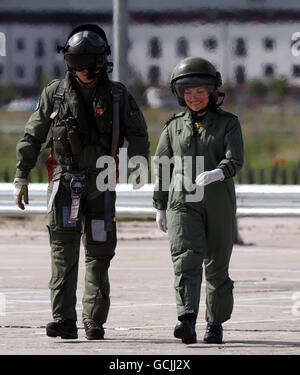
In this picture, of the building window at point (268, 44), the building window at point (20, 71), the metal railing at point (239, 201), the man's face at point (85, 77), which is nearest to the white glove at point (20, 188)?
the man's face at point (85, 77)

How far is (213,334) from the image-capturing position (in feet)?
29.7

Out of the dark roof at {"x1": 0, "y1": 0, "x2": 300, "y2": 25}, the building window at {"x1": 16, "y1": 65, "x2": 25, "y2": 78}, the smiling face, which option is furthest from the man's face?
the building window at {"x1": 16, "y1": 65, "x2": 25, "y2": 78}

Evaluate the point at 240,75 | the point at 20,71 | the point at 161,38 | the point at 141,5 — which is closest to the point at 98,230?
the point at 141,5

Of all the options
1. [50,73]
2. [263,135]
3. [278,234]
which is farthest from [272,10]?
[278,234]

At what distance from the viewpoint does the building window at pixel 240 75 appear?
59578 mm

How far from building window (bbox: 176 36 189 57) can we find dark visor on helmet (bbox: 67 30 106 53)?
5591 cm

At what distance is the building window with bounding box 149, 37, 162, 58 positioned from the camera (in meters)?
66.3

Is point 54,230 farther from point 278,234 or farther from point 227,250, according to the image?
point 278,234

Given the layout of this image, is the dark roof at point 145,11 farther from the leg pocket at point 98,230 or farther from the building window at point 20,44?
the leg pocket at point 98,230

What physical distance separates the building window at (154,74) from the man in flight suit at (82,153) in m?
46.7

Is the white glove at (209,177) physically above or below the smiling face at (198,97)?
below

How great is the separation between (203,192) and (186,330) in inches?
35.2

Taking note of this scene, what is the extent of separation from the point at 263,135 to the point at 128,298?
162ft

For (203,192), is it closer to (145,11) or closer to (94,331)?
(94,331)
